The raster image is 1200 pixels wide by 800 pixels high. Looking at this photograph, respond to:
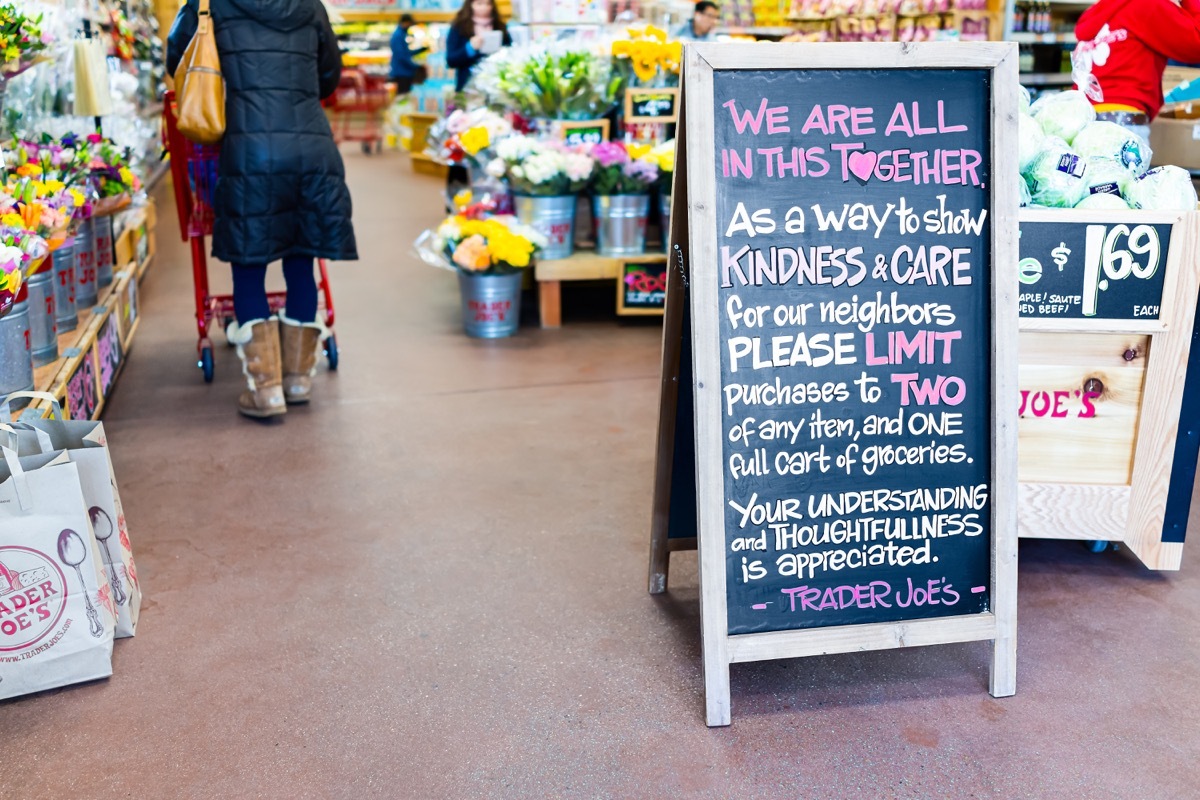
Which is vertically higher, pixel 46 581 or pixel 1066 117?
pixel 1066 117

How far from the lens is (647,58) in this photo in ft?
18.2

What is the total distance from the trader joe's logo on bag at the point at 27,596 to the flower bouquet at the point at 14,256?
702 millimetres

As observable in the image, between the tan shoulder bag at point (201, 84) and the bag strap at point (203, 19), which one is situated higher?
the bag strap at point (203, 19)

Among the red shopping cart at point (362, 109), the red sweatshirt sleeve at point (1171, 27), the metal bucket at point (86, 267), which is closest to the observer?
the red sweatshirt sleeve at point (1171, 27)

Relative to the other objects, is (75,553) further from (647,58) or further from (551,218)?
(647,58)

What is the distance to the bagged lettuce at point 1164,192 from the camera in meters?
2.64

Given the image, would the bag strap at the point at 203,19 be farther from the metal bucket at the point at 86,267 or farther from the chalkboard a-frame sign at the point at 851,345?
the chalkboard a-frame sign at the point at 851,345

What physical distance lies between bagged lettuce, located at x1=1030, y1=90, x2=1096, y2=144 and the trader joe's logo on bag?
2597 millimetres

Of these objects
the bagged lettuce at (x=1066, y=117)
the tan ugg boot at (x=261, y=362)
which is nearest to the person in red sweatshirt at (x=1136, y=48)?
the bagged lettuce at (x=1066, y=117)

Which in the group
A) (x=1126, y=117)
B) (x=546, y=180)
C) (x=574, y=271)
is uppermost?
(x=1126, y=117)

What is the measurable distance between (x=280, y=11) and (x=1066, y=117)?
2.48 metres

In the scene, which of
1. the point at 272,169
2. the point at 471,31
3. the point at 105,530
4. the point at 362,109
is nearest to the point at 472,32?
the point at 471,31

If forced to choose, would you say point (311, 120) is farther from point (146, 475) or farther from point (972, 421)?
point (972, 421)

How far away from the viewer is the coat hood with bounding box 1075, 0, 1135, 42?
13.6 feet
